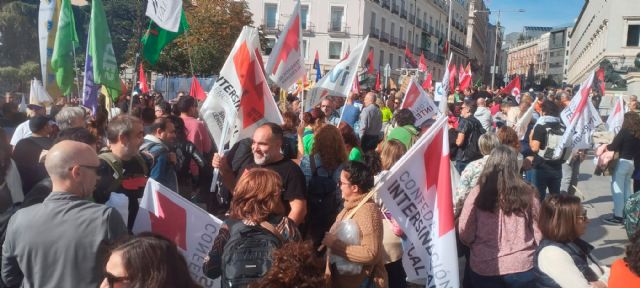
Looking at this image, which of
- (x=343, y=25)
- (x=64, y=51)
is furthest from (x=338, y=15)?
(x=64, y=51)

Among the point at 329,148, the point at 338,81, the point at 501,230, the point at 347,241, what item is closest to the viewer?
the point at 347,241

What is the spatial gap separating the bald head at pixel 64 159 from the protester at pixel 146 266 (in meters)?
0.72

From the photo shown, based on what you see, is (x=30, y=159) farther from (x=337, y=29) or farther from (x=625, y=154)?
(x=337, y=29)

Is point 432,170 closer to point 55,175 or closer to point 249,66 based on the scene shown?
point 55,175

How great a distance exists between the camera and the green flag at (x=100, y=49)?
675cm

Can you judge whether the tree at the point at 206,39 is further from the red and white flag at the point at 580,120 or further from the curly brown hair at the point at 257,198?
the curly brown hair at the point at 257,198

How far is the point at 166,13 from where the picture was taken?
25.5 feet

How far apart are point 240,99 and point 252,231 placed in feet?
7.50

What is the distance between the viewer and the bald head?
2.75 metres

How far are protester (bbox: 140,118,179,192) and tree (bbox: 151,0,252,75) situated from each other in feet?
89.3

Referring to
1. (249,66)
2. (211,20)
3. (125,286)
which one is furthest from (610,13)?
(125,286)

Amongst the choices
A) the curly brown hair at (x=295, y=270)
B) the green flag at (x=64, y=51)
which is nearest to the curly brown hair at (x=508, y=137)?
the curly brown hair at (x=295, y=270)

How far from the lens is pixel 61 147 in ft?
9.18

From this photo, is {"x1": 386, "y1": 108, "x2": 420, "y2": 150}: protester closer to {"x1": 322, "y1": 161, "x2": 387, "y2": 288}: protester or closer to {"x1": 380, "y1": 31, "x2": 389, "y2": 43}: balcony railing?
{"x1": 322, "y1": 161, "x2": 387, "y2": 288}: protester
